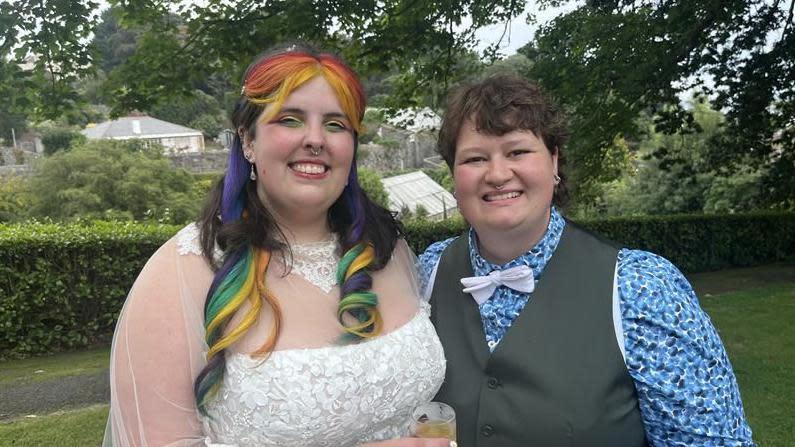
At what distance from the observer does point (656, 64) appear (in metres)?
6.51

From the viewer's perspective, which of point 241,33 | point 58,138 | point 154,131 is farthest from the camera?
point 154,131

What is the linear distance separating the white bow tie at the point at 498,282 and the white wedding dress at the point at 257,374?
25 cm

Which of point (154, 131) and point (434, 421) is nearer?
point (434, 421)

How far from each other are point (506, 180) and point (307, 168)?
621 millimetres

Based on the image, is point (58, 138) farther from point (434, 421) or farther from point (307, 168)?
point (434, 421)

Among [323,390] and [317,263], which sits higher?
[317,263]

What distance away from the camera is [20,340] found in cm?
773

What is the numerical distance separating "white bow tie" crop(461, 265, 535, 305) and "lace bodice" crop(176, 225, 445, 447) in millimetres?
216

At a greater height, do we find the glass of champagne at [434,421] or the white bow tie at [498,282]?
the white bow tie at [498,282]

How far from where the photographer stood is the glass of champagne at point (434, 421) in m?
1.78

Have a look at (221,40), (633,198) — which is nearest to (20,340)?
(221,40)

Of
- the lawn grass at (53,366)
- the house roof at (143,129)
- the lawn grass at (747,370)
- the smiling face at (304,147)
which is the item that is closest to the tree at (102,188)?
the lawn grass at (53,366)

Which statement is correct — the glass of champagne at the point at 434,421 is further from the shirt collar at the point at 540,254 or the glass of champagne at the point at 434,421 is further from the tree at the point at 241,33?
the tree at the point at 241,33

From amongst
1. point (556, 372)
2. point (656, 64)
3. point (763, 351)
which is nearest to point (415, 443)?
point (556, 372)
